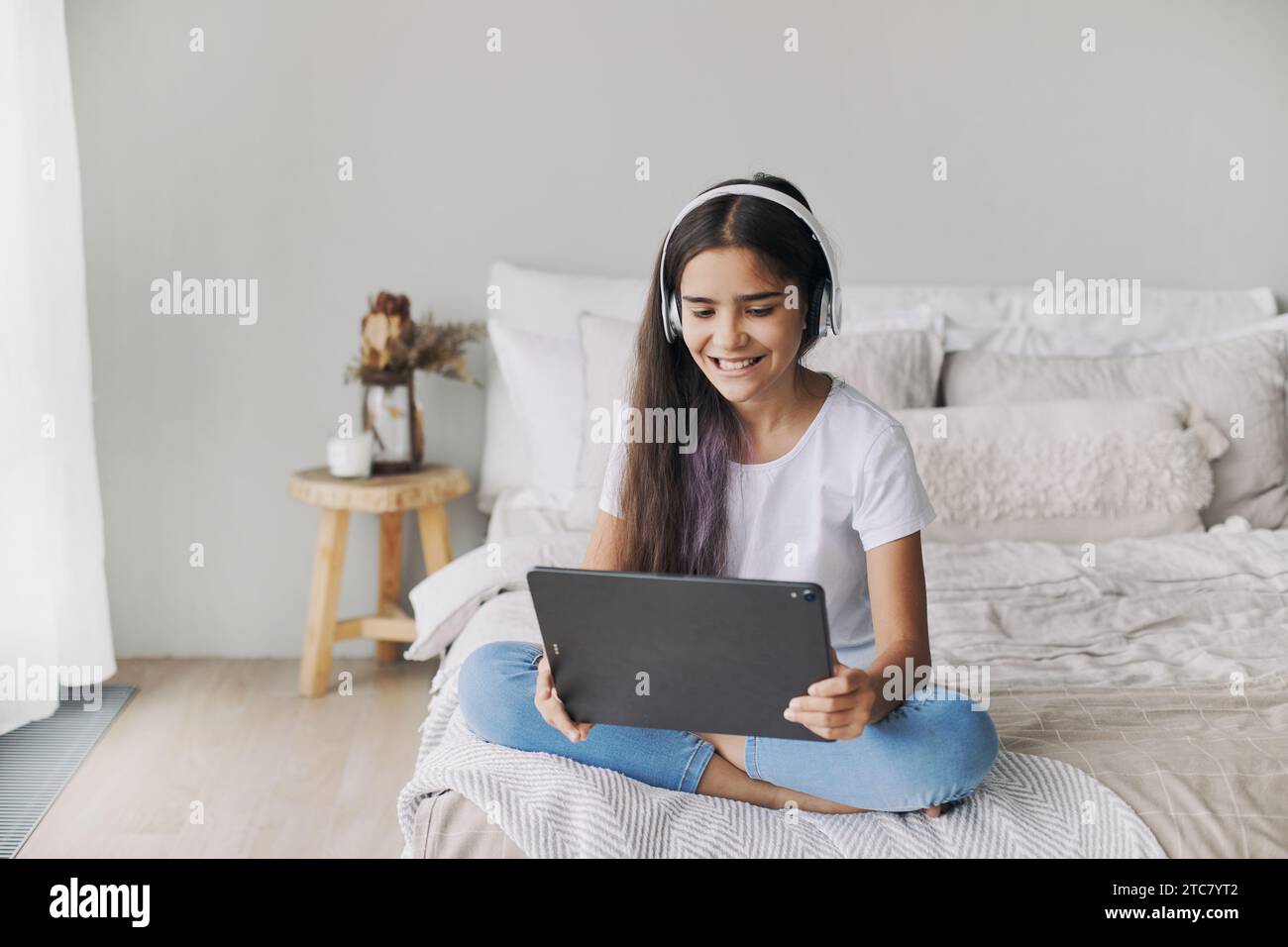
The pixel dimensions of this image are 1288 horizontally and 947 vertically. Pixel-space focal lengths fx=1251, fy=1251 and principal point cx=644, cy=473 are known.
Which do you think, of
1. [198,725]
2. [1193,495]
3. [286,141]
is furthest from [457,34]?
[1193,495]

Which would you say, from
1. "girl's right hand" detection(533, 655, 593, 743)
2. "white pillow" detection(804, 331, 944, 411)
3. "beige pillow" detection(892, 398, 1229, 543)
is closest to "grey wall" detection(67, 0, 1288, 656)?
"white pillow" detection(804, 331, 944, 411)

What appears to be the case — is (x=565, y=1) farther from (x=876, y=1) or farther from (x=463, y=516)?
(x=463, y=516)

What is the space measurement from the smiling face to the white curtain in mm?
1617

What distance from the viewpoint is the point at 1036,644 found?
191 centimetres

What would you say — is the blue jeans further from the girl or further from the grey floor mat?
the grey floor mat

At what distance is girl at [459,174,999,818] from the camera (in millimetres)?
1323

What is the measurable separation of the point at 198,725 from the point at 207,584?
0.49 meters

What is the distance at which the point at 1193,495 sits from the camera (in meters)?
2.44

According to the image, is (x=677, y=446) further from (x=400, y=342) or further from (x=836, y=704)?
(x=400, y=342)

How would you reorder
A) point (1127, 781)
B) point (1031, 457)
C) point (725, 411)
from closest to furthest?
point (1127, 781), point (725, 411), point (1031, 457)

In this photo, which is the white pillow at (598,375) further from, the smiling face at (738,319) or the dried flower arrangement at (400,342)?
the smiling face at (738,319)

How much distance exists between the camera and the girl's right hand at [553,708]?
134 centimetres

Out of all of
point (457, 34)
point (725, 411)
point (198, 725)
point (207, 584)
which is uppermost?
point (457, 34)

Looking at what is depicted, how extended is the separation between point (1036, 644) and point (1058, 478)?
0.60 m
